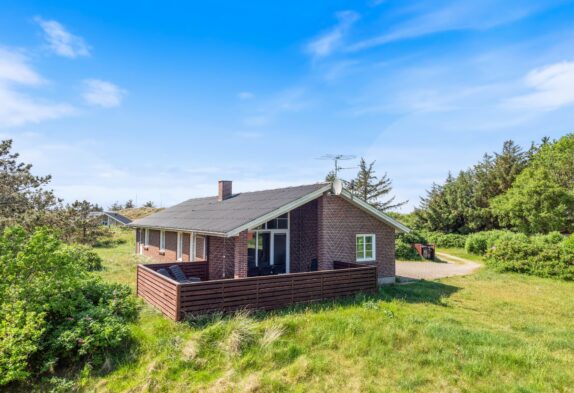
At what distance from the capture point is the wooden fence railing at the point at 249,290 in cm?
925

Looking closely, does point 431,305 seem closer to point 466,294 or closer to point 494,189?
point 466,294

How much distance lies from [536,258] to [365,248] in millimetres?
11199

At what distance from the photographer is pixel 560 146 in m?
46.9

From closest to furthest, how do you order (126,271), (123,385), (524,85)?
1. (123,385)
2. (524,85)
3. (126,271)

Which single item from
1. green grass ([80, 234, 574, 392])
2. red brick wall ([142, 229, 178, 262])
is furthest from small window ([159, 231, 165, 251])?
green grass ([80, 234, 574, 392])

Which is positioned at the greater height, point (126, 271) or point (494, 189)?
point (494, 189)

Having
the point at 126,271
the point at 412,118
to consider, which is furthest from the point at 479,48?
the point at 126,271

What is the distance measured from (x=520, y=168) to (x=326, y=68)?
1464 inches

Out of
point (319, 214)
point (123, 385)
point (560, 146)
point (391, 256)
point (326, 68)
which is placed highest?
point (560, 146)

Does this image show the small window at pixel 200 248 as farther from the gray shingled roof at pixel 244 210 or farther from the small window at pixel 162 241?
the small window at pixel 162 241

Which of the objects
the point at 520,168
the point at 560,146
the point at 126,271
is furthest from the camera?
the point at 560,146

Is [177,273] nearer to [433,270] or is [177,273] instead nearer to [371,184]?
[433,270]

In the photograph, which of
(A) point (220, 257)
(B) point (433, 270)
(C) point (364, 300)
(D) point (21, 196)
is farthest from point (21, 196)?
(B) point (433, 270)

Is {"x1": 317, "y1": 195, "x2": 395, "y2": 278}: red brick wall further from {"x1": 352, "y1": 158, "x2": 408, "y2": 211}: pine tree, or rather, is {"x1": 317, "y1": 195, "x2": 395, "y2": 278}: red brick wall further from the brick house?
{"x1": 352, "y1": 158, "x2": 408, "y2": 211}: pine tree
